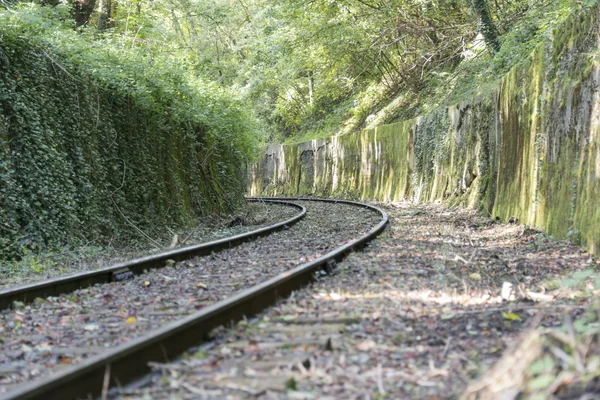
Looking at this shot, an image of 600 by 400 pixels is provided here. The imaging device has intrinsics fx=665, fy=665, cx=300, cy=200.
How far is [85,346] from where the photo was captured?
14.0ft

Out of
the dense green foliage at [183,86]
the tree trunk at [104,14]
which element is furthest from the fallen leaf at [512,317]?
the tree trunk at [104,14]

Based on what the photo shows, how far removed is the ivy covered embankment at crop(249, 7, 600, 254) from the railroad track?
2957mm

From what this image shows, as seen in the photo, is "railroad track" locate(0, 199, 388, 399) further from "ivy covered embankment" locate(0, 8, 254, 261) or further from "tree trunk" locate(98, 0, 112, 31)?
"tree trunk" locate(98, 0, 112, 31)

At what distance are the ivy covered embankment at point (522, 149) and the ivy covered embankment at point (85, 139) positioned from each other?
6.65m

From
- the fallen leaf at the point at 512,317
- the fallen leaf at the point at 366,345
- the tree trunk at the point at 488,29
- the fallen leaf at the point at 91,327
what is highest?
the tree trunk at the point at 488,29

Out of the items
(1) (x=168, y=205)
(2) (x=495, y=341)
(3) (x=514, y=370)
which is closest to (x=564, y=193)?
(2) (x=495, y=341)

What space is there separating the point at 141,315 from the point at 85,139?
6402 mm

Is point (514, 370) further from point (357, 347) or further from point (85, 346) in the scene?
point (85, 346)

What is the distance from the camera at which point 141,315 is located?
16.6ft

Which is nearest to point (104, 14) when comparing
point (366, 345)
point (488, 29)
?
point (488, 29)

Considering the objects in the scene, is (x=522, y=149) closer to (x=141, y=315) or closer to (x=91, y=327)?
(x=141, y=315)

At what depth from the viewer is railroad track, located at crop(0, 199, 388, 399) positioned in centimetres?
326

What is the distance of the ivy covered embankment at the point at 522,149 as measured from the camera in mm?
8248

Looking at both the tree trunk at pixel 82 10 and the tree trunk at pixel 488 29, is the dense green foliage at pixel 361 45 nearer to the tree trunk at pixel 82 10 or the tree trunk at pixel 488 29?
the tree trunk at pixel 488 29
